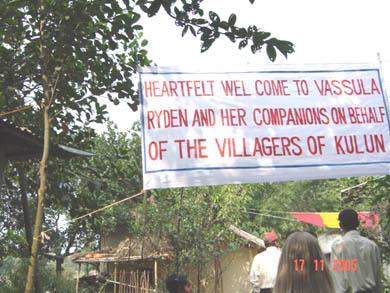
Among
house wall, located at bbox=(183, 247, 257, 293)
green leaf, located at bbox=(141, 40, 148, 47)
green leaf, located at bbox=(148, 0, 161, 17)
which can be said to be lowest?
house wall, located at bbox=(183, 247, 257, 293)

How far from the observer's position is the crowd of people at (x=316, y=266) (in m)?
1.96

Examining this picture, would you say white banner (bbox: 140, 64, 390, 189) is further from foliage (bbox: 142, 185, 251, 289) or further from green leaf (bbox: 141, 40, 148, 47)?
foliage (bbox: 142, 185, 251, 289)

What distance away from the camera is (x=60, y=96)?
5047mm

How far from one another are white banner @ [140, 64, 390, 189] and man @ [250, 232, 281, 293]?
→ 2006 mm

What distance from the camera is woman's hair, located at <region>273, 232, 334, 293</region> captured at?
1937mm

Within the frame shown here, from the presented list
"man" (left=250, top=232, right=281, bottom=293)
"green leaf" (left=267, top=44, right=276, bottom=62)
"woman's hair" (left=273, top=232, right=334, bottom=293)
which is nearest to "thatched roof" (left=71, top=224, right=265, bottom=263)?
"man" (left=250, top=232, right=281, bottom=293)

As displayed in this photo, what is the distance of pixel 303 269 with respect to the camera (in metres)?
1.96

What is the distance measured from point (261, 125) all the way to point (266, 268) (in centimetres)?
238

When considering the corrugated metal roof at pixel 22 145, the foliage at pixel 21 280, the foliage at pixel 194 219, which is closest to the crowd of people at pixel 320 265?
the corrugated metal roof at pixel 22 145

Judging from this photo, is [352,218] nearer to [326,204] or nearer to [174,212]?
[174,212]

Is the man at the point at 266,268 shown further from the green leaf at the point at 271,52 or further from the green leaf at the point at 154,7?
the green leaf at the point at 154,7

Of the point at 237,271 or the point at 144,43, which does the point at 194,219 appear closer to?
the point at 144,43

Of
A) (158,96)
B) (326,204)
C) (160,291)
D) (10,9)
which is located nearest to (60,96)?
(10,9)

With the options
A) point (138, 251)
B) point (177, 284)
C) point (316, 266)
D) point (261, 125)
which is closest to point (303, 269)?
point (316, 266)
